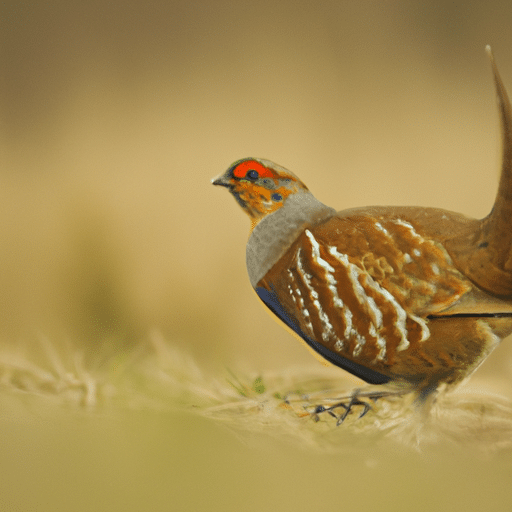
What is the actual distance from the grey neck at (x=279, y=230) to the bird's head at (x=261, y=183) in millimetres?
12

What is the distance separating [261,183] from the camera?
29.2 inches

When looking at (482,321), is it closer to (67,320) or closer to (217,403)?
(217,403)

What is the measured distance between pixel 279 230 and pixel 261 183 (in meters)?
0.08

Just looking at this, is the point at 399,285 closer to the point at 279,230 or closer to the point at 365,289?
the point at 365,289

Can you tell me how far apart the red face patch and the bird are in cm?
7

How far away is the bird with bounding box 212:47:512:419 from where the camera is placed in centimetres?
62

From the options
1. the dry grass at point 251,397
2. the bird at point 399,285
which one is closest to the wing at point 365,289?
the bird at point 399,285

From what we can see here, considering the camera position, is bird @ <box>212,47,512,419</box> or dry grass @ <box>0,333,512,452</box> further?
dry grass @ <box>0,333,512,452</box>

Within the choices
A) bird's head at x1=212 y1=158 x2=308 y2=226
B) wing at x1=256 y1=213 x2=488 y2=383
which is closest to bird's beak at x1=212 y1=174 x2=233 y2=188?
bird's head at x1=212 y1=158 x2=308 y2=226

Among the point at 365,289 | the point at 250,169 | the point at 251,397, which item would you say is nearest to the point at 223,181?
the point at 250,169

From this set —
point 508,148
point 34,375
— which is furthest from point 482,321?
point 34,375

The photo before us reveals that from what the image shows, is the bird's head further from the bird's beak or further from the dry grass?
the dry grass

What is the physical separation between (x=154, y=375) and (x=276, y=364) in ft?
0.78

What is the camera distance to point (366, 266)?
0.65 meters
